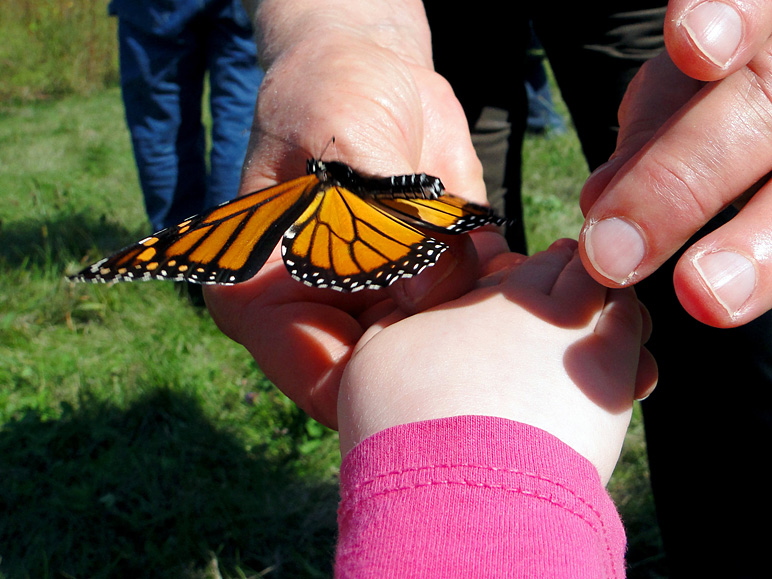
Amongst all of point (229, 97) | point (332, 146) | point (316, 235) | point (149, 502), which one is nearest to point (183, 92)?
point (229, 97)

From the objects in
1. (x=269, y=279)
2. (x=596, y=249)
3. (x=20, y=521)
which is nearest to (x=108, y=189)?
(x=20, y=521)

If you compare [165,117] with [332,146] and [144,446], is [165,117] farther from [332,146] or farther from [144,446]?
[332,146]

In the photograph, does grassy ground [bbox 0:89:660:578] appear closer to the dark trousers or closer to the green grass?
the green grass

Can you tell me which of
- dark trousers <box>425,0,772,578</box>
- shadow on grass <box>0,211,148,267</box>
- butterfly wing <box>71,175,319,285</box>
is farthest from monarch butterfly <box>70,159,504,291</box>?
shadow on grass <box>0,211,148,267</box>

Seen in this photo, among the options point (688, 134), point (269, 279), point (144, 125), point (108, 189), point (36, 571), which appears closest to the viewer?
point (688, 134)

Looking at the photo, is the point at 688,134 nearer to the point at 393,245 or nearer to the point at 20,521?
the point at 393,245

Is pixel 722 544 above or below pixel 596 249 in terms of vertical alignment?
below

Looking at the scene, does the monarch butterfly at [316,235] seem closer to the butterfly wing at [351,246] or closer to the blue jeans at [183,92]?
the butterfly wing at [351,246]
